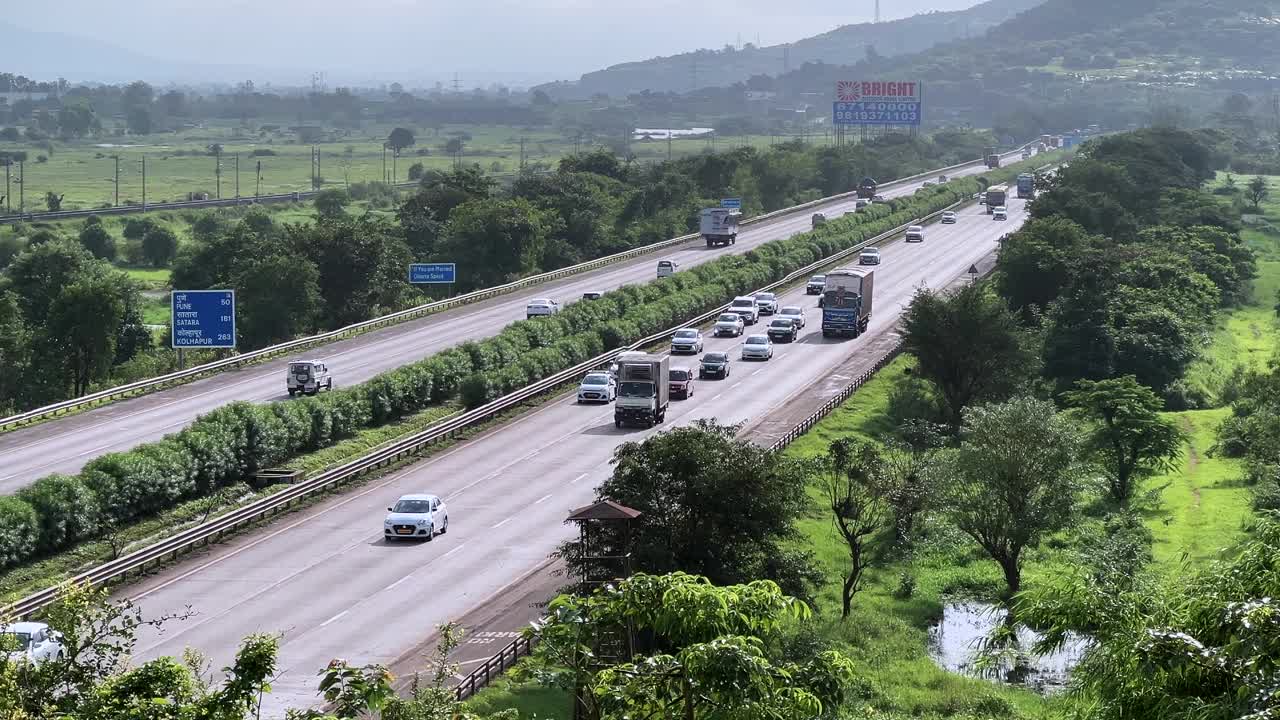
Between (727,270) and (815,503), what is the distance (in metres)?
56.7

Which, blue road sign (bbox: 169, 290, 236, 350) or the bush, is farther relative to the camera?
blue road sign (bbox: 169, 290, 236, 350)

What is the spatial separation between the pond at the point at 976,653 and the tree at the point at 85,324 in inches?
1820

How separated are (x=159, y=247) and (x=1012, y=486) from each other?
122103mm

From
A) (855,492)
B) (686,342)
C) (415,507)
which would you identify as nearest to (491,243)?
(686,342)

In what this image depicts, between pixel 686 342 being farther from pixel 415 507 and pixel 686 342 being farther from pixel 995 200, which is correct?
pixel 995 200

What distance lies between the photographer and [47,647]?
34.8 m

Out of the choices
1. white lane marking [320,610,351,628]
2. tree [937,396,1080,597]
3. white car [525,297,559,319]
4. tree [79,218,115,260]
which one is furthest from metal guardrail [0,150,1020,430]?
tree [79,218,115,260]

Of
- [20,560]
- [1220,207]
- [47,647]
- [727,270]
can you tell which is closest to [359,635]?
[47,647]

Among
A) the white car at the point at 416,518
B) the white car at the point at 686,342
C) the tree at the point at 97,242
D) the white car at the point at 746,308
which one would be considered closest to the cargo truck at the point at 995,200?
the white car at the point at 746,308

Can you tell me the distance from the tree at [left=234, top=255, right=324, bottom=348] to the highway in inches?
939

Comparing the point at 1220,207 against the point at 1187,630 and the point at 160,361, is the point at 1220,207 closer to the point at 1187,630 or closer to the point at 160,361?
the point at 160,361

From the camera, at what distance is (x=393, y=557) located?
48.2 metres

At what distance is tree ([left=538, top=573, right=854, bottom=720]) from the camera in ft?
52.7

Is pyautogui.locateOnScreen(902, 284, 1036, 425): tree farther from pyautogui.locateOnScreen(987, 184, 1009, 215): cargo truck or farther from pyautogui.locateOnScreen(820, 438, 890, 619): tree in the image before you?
pyautogui.locateOnScreen(987, 184, 1009, 215): cargo truck
